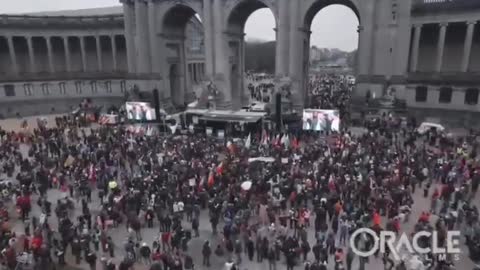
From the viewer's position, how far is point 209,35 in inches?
1724

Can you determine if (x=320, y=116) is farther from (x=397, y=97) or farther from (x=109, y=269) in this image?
(x=109, y=269)

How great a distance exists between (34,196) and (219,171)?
1078 centimetres

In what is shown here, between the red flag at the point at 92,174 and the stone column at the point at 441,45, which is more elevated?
the stone column at the point at 441,45

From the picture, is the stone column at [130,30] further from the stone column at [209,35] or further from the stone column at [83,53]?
the stone column at [209,35]

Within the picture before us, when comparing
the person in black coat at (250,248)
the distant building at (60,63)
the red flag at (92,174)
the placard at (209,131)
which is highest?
the distant building at (60,63)

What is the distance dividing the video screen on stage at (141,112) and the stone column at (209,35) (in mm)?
11349

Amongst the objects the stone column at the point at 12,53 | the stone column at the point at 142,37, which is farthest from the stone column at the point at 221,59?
the stone column at the point at 12,53

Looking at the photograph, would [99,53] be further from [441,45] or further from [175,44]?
[441,45]

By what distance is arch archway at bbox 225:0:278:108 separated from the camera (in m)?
42.7

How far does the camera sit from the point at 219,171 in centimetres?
2058

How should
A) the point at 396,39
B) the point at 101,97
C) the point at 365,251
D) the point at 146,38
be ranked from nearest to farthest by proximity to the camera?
1. the point at 365,251
2. the point at 396,39
3. the point at 146,38
4. the point at 101,97

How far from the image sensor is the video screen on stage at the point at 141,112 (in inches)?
1393

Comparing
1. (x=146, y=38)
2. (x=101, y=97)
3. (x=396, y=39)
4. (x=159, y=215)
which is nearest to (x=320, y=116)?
(x=396, y=39)

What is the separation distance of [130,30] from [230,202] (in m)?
38.8
